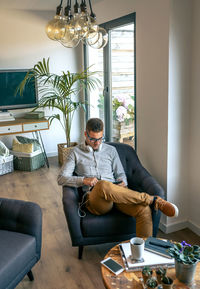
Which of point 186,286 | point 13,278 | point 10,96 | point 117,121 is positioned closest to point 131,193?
point 186,286

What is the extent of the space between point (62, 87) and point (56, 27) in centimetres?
233

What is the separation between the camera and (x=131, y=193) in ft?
7.75

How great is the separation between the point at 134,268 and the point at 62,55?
13.3ft

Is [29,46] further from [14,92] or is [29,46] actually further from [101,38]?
[101,38]

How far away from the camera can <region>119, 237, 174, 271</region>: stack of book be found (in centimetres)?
181

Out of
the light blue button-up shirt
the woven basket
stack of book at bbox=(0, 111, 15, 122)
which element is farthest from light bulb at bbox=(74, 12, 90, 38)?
stack of book at bbox=(0, 111, 15, 122)

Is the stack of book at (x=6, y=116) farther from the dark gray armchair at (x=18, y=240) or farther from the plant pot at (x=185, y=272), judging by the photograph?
the plant pot at (x=185, y=272)

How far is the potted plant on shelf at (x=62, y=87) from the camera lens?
4.40 metres

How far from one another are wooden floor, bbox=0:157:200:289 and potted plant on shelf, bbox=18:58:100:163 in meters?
1.12

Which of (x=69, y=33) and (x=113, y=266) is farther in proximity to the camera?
(x=69, y=33)

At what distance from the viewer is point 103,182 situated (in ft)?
7.78

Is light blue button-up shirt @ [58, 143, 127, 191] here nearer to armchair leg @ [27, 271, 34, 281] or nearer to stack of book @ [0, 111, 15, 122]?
armchair leg @ [27, 271, 34, 281]

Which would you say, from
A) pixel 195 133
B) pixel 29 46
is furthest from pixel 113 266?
pixel 29 46

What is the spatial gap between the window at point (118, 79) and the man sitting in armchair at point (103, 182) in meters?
0.81
